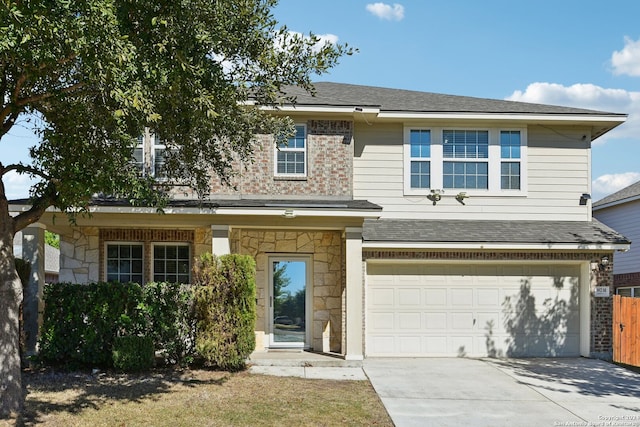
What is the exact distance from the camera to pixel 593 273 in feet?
44.8

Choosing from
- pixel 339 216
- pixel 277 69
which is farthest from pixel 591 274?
pixel 277 69

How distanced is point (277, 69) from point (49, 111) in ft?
11.2

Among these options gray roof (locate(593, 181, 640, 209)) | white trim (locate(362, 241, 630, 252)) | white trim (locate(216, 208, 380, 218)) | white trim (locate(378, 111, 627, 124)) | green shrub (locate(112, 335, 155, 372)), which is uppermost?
white trim (locate(378, 111, 627, 124))

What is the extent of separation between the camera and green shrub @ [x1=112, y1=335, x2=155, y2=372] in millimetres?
10984

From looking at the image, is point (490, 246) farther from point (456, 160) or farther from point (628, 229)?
point (628, 229)

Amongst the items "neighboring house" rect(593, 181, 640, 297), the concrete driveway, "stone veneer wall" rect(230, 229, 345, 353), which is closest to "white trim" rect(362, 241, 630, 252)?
"stone veneer wall" rect(230, 229, 345, 353)

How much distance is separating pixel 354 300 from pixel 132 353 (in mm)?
4664

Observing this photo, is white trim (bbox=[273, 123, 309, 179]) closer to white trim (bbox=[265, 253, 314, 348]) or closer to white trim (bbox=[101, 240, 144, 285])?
white trim (bbox=[265, 253, 314, 348])

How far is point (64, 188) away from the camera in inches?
298

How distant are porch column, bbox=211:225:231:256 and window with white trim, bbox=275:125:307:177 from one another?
2100 mm

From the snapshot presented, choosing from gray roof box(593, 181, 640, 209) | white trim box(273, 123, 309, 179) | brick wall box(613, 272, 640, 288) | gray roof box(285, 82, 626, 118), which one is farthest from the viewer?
gray roof box(593, 181, 640, 209)

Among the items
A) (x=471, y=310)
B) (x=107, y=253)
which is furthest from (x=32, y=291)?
(x=471, y=310)

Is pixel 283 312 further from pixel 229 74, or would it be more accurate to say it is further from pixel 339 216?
pixel 229 74

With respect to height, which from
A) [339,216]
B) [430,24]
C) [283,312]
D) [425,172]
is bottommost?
[283,312]
